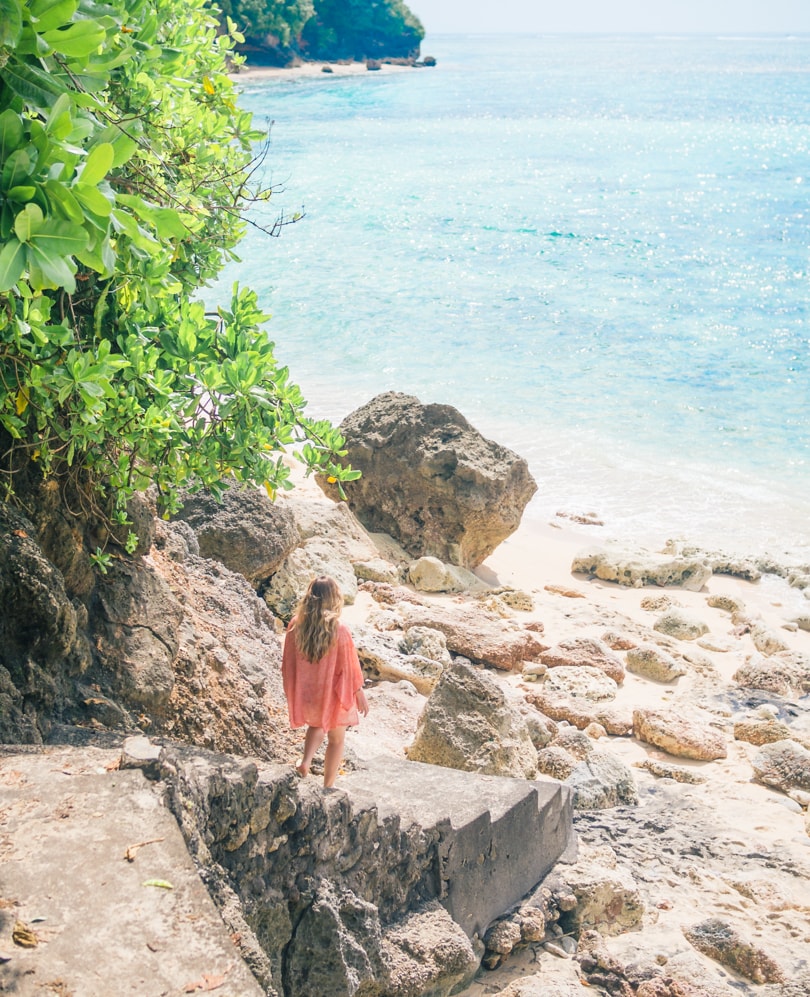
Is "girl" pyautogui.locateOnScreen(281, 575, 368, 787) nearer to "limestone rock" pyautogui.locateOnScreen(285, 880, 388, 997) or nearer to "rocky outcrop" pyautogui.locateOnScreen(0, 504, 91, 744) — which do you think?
"limestone rock" pyautogui.locateOnScreen(285, 880, 388, 997)

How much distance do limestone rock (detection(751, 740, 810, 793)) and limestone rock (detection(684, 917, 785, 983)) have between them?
2.16m

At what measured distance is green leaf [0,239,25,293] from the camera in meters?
2.15

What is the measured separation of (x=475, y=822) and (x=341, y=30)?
306ft

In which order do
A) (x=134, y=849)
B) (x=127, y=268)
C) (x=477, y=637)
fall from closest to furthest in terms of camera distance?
(x=134, y=849)
(x=127, y=268)
(x=477, y=637)

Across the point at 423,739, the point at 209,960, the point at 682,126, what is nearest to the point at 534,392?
the point at 423,739

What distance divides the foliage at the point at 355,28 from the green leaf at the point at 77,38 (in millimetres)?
89584

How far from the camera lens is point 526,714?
24.0 feet

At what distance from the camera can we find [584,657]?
8.55 meters

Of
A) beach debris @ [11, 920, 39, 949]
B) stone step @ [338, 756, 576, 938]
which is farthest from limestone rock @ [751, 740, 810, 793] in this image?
beach debris @ [11, 920, 39, 949]

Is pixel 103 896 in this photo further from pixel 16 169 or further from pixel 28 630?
pixel 16 169

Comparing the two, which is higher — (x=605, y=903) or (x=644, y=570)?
(x=605, y=903)

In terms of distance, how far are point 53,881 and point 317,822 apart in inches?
46.2

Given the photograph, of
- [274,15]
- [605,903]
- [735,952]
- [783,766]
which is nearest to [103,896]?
[605,903]

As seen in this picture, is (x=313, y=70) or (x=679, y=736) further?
(x=313, y=70)
